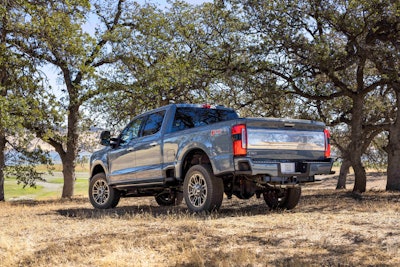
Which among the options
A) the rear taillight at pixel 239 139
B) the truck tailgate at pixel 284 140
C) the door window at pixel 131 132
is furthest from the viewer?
the door window at pixel 131 132

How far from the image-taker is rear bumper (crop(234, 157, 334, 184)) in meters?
8.44

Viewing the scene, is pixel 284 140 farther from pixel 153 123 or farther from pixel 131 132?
pixel 131 132

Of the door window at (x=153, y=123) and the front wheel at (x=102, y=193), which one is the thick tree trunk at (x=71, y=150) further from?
the door window at (x=153, y=123)

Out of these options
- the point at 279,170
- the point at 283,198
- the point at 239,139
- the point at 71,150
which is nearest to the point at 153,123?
the point at 239,139

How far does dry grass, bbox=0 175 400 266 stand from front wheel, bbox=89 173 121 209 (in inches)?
118

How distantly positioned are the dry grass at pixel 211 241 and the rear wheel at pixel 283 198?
1.24m

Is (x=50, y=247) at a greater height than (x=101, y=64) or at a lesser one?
lesser

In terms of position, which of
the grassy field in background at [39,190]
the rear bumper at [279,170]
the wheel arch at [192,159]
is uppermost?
the wheel arch at [192,159]

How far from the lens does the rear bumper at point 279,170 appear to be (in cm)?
844

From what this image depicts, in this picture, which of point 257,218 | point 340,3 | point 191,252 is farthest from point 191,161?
point 340,3

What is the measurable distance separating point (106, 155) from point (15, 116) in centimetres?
572

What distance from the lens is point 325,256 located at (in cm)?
564

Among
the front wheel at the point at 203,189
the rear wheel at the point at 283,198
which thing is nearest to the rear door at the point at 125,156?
the front wheel at the point at 203,189

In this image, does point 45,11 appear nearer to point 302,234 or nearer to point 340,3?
point 340,3
